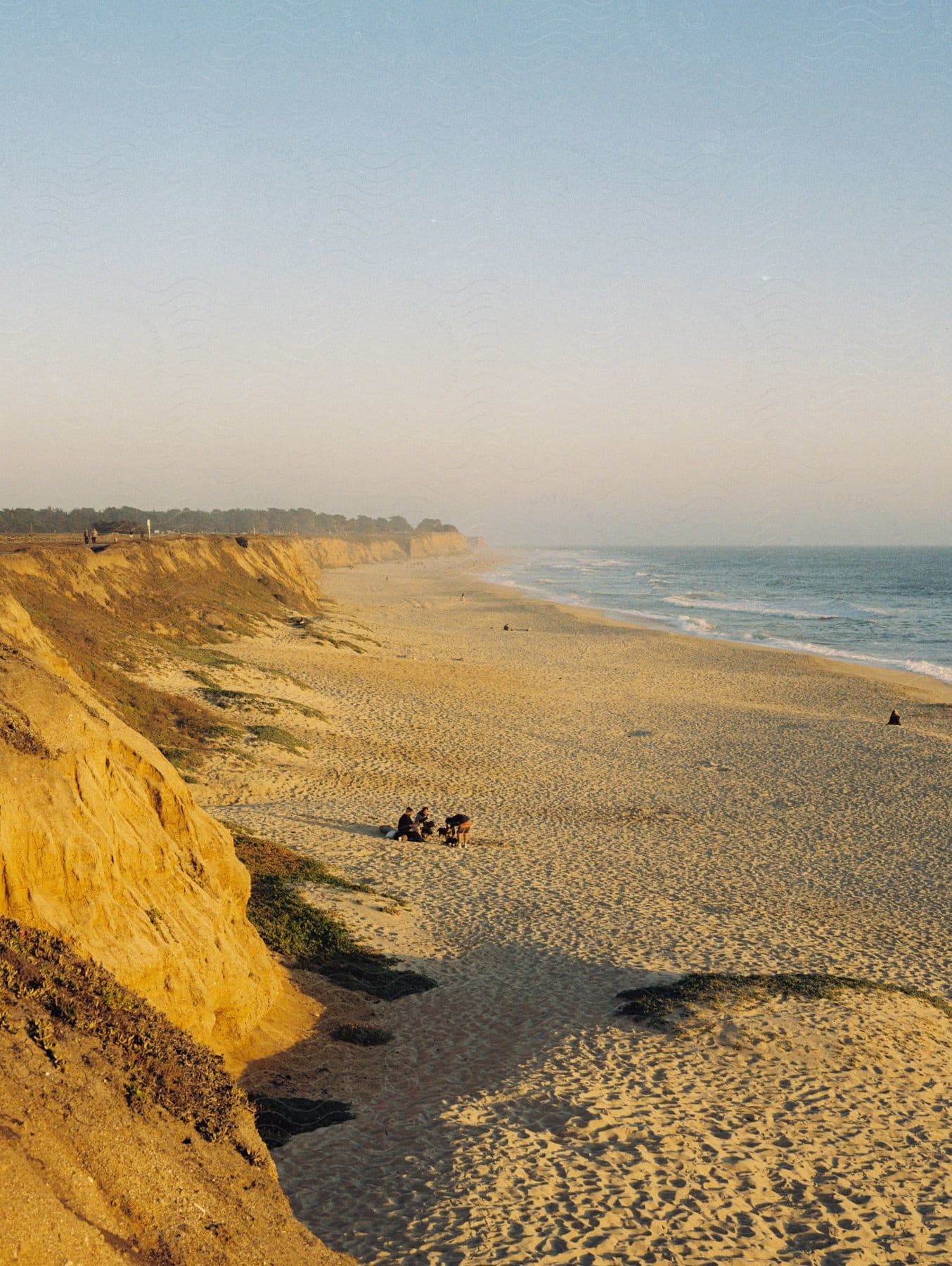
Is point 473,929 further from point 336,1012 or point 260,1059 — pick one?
point 260,1059

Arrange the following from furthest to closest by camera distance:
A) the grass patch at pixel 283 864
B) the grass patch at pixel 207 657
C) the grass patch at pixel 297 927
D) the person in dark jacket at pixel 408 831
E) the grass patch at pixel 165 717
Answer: the grass patch at pixel 207 657 < the grass patch at pixel 165 717 < the person in dark jacket at pixel 408 831 < the grass patch at pixel 283 864 < the grass patch at pixel 297 927

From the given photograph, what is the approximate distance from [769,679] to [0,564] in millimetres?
35695

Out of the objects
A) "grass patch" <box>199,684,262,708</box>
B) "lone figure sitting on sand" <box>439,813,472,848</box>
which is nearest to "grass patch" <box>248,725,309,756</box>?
"grass patch" <box>199,684,262,708</box>

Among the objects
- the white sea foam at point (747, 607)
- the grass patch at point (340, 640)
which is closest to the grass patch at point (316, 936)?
the grass patch at point (340, 640)

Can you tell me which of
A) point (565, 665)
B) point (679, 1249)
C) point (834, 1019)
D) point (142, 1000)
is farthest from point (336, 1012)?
point (565, 665)

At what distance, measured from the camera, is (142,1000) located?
8070 millimetres

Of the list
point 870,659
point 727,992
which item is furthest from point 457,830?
point 870,659

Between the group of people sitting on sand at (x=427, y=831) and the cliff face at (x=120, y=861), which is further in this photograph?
the group of people sitting on sand at (x=427, y=831)

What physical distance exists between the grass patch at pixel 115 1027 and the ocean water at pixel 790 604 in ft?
170

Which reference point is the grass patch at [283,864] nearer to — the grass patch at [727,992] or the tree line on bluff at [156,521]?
the grass patch at [727,992]

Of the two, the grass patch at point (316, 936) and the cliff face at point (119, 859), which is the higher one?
the cliff face at point (119, 859)

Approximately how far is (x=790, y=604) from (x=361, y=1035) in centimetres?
9754

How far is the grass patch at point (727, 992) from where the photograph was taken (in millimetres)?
11906

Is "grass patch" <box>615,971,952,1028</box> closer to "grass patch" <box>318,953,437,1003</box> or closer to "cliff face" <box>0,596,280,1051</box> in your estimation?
"grass patch" <box>318,953,437,1003</box>
